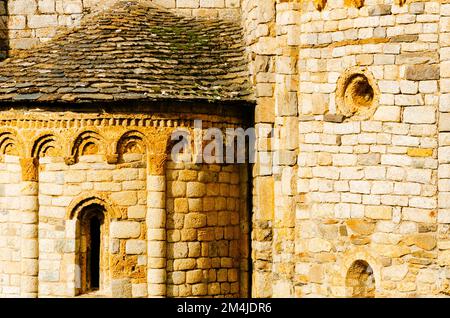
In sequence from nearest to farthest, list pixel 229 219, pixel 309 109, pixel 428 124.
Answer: pixel 428 124 → pixel 309 109 → pixel 229 219

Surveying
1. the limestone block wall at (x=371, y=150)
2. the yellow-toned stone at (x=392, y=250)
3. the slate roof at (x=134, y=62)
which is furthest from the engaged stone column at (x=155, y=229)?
the yellow-toned stone at (x=392, y=250)

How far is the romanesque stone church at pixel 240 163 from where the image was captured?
37.8 ft

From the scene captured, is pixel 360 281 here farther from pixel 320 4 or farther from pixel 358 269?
pixel 320 4

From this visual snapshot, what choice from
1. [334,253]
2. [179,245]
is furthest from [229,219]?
[334,253]

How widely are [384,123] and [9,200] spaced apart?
5115 mm

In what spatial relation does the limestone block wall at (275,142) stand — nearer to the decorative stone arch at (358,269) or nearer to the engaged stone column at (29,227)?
the decorative stone arch at (358,269)

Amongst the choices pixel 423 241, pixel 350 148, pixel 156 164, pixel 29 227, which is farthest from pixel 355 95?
pixel 29 227

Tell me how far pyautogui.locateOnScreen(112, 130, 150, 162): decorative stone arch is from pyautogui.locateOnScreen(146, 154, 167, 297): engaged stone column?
0.18 m

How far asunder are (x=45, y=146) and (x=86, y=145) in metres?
0.56

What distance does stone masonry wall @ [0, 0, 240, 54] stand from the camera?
575 inches

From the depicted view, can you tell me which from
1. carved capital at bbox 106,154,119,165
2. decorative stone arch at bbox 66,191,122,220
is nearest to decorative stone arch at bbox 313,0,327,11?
carved capital at bbox 106,154,119,165

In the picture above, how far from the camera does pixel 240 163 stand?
529 inches

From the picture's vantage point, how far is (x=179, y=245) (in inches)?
508

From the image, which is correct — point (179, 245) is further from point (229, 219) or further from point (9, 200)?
point (9, 200)
